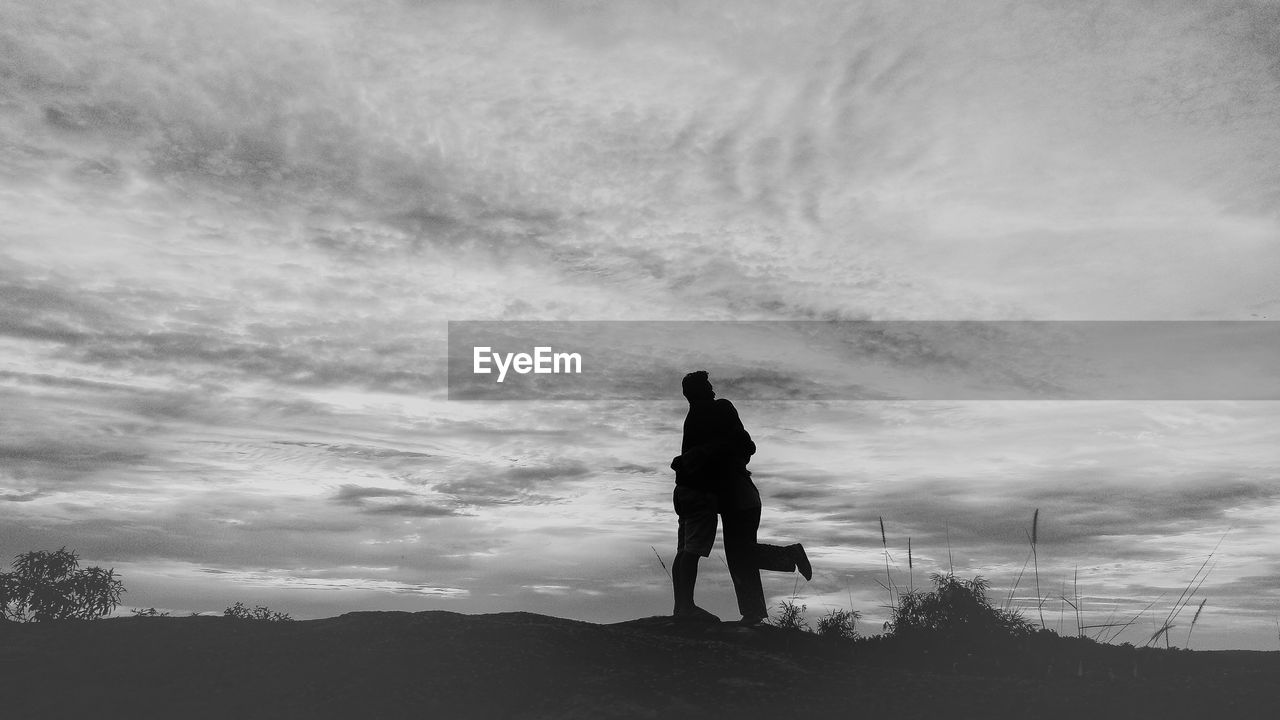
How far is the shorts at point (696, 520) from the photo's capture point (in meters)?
9.94

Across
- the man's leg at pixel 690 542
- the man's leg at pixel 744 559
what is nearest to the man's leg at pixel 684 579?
the man's leg at pixel 690 542

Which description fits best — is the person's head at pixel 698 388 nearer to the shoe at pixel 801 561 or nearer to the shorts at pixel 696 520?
the shorts at pixel 696 520

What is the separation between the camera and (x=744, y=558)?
10.2 m

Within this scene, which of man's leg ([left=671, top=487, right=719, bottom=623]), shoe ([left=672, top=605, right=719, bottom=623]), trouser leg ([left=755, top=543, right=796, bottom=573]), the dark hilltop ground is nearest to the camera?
the dark hilltop ground

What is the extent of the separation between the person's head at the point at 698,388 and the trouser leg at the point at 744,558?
1288 mm

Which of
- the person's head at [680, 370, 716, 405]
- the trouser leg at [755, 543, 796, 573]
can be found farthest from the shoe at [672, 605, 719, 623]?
the person's head at [680, 370, 716, 405]

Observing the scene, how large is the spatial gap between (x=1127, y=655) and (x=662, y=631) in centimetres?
477

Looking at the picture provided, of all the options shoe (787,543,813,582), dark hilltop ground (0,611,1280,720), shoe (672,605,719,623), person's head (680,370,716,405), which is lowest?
dark hilltop ground (0,611,1280,720)

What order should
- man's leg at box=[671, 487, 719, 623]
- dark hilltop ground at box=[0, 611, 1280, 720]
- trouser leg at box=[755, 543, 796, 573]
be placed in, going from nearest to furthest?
1. dark hilltop ground at box=[0, 611, 1280, 720]
2. man's leg at box=[671, 487, 719, 623]
3. trouser leg at box=[755, 543, 796, 573]

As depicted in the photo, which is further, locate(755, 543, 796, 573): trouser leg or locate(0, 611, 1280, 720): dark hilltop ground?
locate(755, 543, 796, 573): trouser leg

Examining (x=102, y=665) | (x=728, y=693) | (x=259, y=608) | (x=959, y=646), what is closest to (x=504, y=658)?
(x=728, y=693)

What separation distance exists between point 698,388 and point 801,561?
2.17 meters

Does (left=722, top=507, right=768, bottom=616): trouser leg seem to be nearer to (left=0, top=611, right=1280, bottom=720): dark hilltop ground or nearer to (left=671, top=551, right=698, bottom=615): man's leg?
(left=671, top=551, right=698, bottom=615): man's leg

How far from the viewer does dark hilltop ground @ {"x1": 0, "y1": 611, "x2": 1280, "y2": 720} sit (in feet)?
21.9
